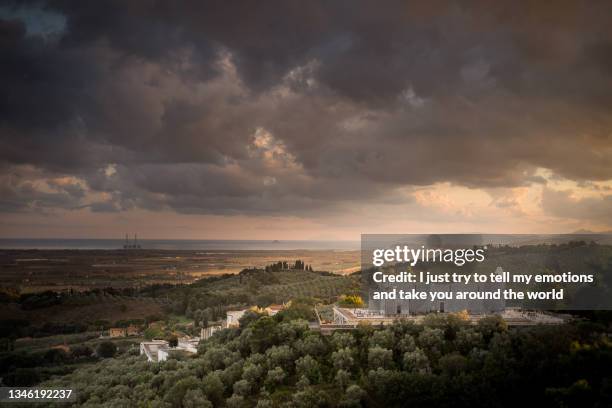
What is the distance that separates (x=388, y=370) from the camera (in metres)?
12.6

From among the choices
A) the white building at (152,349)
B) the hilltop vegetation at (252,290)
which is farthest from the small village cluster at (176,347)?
the hilltop vegetation at (252,290)

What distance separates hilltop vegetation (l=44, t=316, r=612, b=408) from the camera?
449 inches

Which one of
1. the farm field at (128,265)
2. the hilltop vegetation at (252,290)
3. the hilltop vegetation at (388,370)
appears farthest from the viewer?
the farm field at (128,265)

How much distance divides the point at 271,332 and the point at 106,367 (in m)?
9.18

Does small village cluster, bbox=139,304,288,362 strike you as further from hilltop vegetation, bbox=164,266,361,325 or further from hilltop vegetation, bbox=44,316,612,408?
hilltop vegetation, bbox=164,266,361,325

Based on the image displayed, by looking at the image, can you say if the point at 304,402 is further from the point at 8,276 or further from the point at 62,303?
the point at 8,276

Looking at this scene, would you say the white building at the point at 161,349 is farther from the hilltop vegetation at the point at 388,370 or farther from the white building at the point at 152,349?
the hilltop vegetation at the point at 388,370

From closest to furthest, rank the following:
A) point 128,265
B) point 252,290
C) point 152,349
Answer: point 152,349, point 252,290, point 128,265

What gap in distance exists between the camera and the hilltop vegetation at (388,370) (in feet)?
37.4

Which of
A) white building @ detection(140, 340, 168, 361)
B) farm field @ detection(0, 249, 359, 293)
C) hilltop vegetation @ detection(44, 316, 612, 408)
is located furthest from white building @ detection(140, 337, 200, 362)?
farm field @ detection(0, 249, 359, 293)

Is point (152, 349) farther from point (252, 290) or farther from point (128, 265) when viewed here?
point (128, 265)

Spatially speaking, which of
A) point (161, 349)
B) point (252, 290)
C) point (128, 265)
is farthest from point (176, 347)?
point (128, 265)

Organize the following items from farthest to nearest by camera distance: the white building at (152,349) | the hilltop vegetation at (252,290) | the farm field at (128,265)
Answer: the farm field at (128,265) → the hilltop vegetation at (252,290) → the white building at (152,349)

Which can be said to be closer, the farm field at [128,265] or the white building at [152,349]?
the white building at [152,349]
